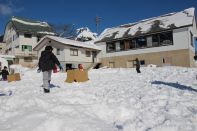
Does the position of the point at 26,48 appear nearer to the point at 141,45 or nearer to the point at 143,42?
the point at 141,45

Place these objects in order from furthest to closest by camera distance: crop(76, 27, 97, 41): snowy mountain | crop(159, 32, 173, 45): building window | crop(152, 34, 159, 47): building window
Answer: crop(76, 27, 97, 41): snowy mountain
crop(152, 34, 159, 47): building window
crop(159, 32, 173, 45): building window

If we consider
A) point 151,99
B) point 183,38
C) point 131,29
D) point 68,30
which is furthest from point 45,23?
point 151,99

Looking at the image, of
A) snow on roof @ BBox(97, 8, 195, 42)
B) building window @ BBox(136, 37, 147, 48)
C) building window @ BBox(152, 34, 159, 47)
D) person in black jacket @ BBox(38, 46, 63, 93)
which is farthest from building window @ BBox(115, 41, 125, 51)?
person in black jacket @ BBox(38, 46, 63, 93)

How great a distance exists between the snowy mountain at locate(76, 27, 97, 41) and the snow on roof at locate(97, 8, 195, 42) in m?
21.4

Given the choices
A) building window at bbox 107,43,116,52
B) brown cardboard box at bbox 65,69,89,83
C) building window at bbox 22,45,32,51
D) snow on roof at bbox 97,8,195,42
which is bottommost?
brown cardboard box at bbox 65,69,89,83

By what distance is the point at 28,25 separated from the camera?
168 feet

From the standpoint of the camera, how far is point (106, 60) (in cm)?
4000

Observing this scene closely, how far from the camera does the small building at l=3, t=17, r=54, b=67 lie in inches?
1929

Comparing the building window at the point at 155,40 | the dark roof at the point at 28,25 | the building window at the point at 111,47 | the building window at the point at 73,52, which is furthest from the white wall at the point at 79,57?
the dark roof at the point at 28,25

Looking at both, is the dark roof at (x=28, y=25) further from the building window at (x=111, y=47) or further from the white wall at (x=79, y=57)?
the building window at (x=111, y=47)

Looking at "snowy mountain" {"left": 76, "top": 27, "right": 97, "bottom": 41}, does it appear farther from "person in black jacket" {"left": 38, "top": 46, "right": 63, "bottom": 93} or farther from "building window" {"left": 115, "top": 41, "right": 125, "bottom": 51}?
"person in black jacket" {"left": 38, "top": 46, "right": 63, "bottom": 93}

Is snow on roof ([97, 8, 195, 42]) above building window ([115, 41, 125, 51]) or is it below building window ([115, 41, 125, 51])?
above

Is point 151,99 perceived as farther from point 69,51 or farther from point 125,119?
point 69,51

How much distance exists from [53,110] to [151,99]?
279 centimetres
